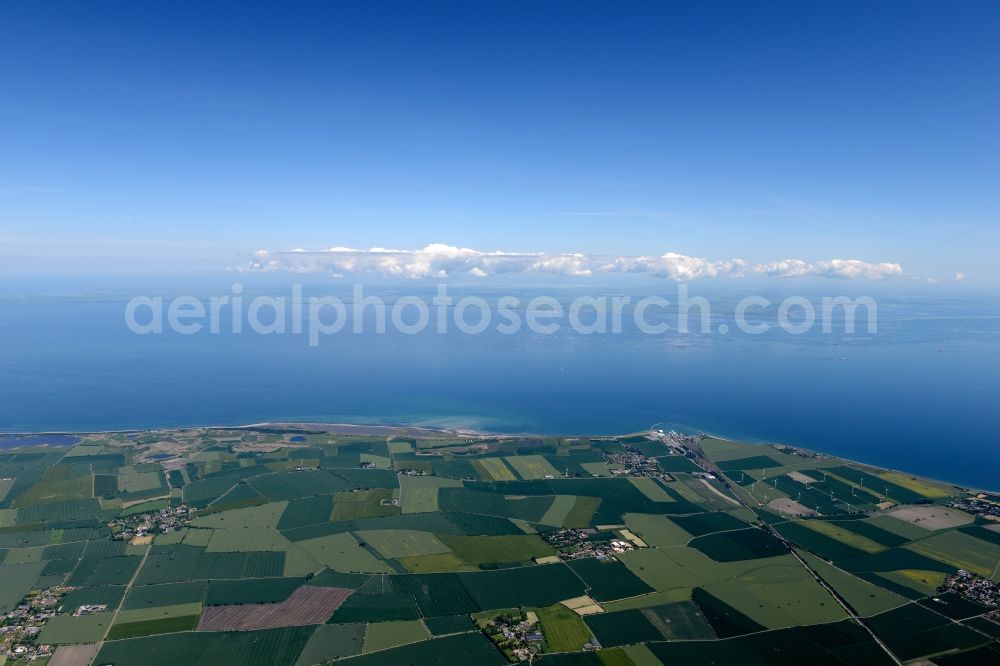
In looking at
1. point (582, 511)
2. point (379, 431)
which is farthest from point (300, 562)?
point (379, 431)

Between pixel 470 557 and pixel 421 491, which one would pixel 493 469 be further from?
pixel 470 557

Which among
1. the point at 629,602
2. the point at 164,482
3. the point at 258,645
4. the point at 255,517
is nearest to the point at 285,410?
the point at 164,482

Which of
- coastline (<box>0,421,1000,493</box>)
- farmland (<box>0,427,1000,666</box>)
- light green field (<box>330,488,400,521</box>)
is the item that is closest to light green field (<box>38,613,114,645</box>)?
farmland (<box>0,427,1000,666</box>)

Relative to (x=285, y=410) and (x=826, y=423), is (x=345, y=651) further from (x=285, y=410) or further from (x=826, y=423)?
(x=826, y=423)

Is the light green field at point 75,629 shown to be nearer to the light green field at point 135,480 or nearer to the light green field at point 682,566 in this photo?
the light green field at point 135,480

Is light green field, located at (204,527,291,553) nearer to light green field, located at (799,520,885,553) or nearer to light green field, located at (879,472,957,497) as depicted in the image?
light green field, located at (799,520,885,553)

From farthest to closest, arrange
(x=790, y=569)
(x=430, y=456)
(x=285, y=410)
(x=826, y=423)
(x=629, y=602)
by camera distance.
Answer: (x=285, y=410), (x=826, y=423), (x=430, y=456), (x=790, y=569), (x=629, y=602)

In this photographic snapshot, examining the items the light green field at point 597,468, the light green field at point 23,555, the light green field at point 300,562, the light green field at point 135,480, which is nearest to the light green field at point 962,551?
the light green field at point 597,468
